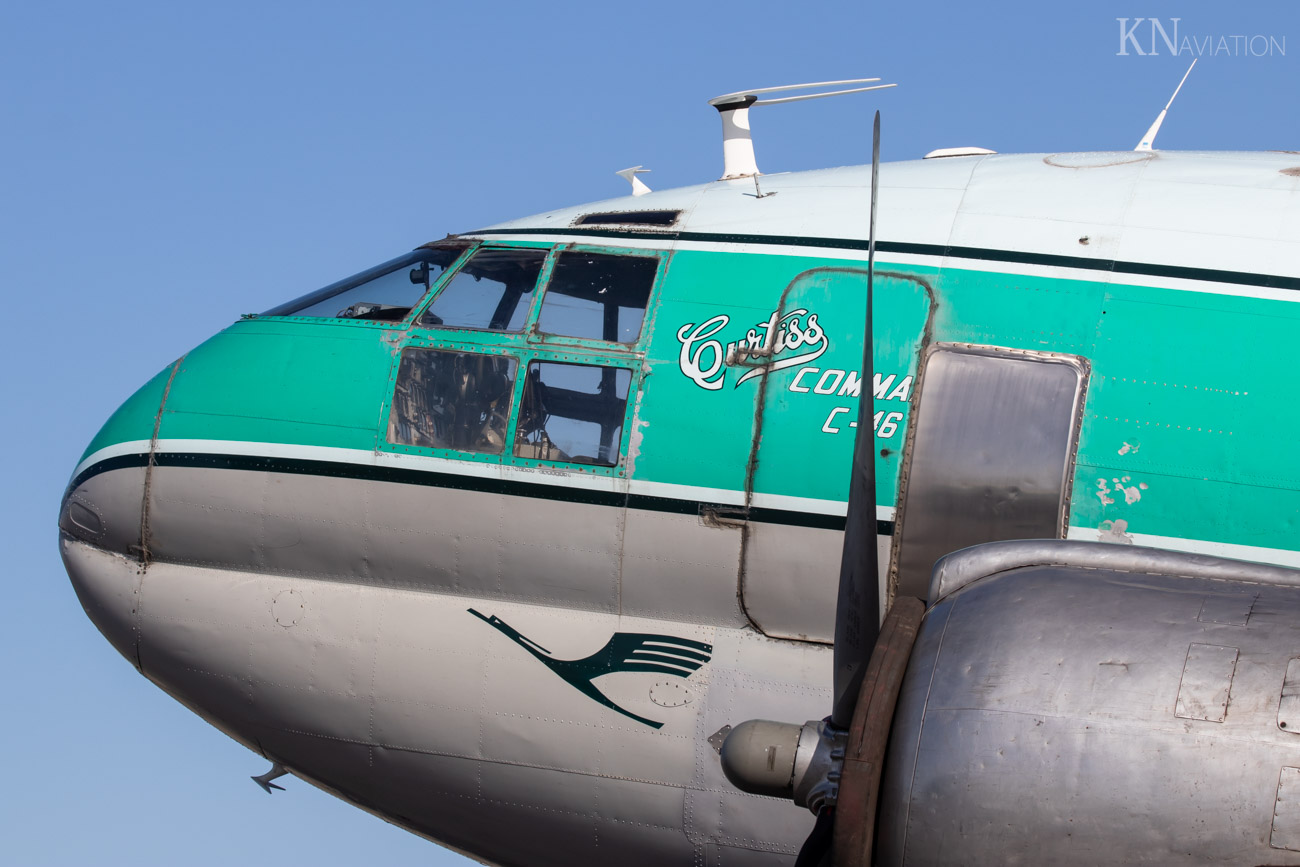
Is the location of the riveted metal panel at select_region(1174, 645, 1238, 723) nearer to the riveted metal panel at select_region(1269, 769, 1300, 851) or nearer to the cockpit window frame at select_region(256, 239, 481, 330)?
the riveted metal panel at select_region(1269, 769, 1300, 851)

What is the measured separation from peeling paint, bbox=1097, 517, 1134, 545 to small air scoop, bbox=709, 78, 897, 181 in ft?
13.4

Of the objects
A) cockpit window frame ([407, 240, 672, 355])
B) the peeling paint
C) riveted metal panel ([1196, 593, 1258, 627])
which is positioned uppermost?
cockpit window frame ([407, 240, 672, 355])

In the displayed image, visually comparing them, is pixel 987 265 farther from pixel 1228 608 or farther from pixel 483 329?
pixel 1228 608

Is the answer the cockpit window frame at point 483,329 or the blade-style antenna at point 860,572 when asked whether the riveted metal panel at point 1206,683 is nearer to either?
the blade-style antenna at point 860,572

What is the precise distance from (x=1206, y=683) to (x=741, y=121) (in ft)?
22.5

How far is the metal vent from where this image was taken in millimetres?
10031

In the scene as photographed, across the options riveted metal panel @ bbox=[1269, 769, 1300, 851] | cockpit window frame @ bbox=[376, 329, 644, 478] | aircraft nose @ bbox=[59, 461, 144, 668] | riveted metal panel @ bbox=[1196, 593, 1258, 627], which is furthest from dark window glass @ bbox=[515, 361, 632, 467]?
riveted metal panel @ bbox=[1269, 769, 1300, 851]

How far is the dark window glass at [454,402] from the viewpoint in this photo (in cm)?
939

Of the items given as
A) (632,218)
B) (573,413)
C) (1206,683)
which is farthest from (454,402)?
(1206,683)

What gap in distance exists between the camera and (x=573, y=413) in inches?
365

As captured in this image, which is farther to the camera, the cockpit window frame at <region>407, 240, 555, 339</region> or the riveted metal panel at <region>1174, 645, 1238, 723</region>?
the cockpit window frame at <region>407, 240, 555, 339</region>

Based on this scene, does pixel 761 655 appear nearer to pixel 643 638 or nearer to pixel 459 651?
pixel 643 638

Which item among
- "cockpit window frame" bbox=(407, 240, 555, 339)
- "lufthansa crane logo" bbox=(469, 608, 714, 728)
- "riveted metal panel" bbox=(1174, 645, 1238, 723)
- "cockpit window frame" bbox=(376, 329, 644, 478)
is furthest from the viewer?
"cockpit window frame" bbox=(407, 240, 555, 339)

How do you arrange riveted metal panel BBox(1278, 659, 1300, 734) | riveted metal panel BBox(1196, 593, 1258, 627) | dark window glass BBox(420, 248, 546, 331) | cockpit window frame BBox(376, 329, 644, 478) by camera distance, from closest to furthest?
riveted metal panel BBox(1278, 659, 1300, 734) → riveted metal panel BBox(1196, 593, 1258, 627) → cockpit window frame BBox(376, 329, 644, 478) → dark window glass BBox(420, 248, 546, 331)
